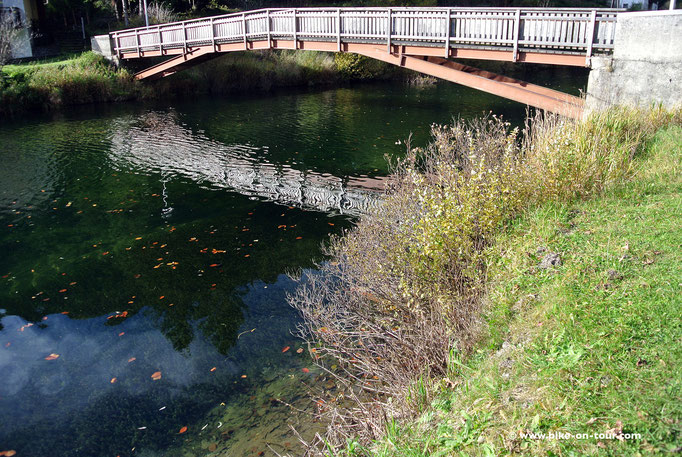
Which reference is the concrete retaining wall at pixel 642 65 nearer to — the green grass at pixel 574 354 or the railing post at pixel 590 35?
the railing post at pixel 590 35

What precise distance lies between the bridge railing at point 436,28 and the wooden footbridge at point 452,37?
2 cm

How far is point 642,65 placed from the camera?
41.0ft

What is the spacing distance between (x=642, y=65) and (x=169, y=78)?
1087 inches

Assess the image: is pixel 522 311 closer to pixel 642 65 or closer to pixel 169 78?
pixel 642 65

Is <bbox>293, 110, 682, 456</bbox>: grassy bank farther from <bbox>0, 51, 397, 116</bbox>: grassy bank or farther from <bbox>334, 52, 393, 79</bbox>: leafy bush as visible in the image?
<bbox>334, 52, 393, 79</bbox>: leafy bush

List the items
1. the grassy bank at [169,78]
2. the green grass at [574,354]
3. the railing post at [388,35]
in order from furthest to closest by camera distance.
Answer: the grassy bank at [169,78], the railing post at [388,35], the green grass at [574,354]

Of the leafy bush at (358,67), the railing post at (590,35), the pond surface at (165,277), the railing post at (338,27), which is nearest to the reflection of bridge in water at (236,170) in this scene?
the pond surface at (165,277)

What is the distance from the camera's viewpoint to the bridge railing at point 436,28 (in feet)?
45.4

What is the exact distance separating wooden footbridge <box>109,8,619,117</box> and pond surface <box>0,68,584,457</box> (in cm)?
322

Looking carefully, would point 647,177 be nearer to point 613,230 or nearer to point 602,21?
point 613,230

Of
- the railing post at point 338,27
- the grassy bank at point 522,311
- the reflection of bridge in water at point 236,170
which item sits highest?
the railing post at point 338,27

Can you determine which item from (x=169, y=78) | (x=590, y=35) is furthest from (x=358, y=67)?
(x=590, y=35)

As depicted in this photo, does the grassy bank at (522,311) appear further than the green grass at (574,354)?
Yes

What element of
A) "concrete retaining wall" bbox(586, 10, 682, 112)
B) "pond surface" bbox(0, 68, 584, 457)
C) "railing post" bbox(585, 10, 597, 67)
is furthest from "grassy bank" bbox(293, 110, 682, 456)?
"railing post" bbox(585, 10, 597, 67)
